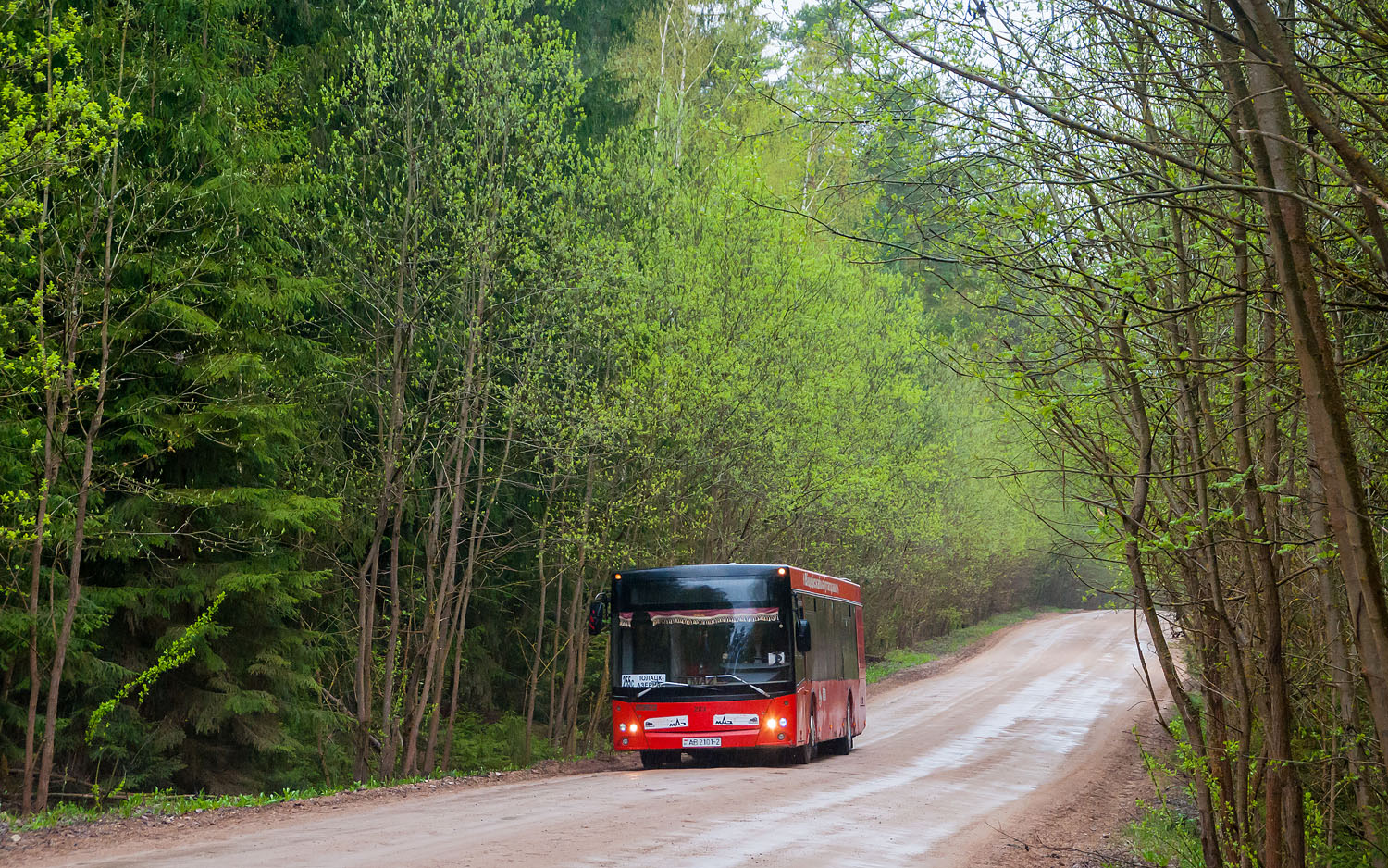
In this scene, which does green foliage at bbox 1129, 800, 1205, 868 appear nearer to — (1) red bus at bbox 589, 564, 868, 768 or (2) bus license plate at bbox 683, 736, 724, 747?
(1) red bus at bbox 589, 564, 868, 768

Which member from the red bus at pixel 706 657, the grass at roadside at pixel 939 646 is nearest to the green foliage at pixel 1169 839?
the red bus at pixel 706 657

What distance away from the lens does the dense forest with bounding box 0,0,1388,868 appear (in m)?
5.71

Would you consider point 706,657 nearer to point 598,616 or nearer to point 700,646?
point 700,646

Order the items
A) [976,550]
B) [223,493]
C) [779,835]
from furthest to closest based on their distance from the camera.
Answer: [976,550] < [223,493] < [779,835]

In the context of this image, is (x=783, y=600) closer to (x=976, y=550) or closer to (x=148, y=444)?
(x=148, y=444)

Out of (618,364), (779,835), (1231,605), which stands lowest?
(779,835)

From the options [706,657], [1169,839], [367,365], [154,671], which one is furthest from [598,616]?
[1169,839]

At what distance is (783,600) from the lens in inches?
719

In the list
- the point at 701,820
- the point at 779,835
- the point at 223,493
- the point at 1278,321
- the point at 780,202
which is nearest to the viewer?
the point at 1278,321

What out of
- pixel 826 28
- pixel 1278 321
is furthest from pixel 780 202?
pixel 1278 321

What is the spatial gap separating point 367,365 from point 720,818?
9.54m

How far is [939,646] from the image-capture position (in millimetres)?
54156

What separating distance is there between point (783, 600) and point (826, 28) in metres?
11.5

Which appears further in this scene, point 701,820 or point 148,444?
point 148,444
